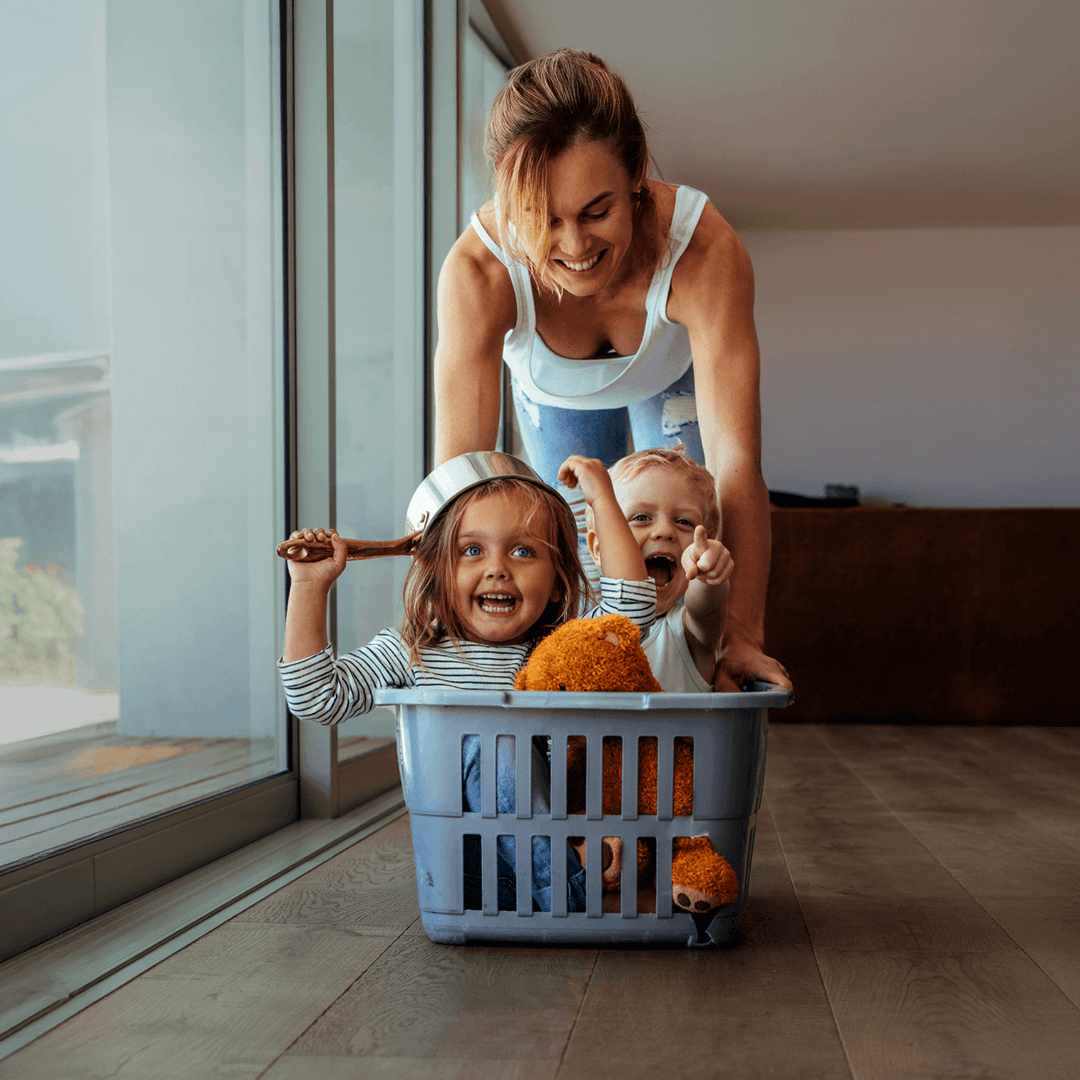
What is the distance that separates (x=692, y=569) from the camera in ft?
3.30

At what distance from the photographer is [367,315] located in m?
2.03

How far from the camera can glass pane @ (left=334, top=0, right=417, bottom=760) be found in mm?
1846

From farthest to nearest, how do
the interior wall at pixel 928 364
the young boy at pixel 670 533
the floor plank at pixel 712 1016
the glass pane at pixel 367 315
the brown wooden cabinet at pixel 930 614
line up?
the interior wall at pixel 928 364 → the brown wooden cabinet at pixel 930 614 → the glass pane at pixel 367 315 → the young boy at pixel 670 533 → the floor plank at pixel 712 1016

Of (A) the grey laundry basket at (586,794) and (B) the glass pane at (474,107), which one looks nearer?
(A) the grey laundry basket at (586,794)

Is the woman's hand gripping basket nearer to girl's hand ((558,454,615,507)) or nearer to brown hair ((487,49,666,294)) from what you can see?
girl's hand ((558,454,615,507))

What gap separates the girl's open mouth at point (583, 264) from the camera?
3.76 feet

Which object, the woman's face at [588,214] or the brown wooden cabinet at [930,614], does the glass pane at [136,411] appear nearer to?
the woman's face at [588,214]

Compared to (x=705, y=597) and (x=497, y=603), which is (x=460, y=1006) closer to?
(x=497, y=603)

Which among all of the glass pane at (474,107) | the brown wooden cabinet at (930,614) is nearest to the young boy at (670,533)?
the glass pane at (474,107)

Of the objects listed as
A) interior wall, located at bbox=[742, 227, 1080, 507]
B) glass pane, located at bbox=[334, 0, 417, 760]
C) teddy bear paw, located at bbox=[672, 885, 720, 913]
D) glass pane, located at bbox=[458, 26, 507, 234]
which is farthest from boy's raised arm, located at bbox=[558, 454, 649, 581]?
interior wall, located at bbox=[742, 227, 1080, 507]

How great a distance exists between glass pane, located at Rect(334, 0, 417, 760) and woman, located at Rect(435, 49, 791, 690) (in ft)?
1.44

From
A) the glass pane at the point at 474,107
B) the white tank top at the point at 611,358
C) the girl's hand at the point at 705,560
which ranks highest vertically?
the glass pane at the point at 474,107

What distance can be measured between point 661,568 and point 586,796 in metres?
0.46

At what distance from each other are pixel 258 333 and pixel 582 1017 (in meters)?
1.17
